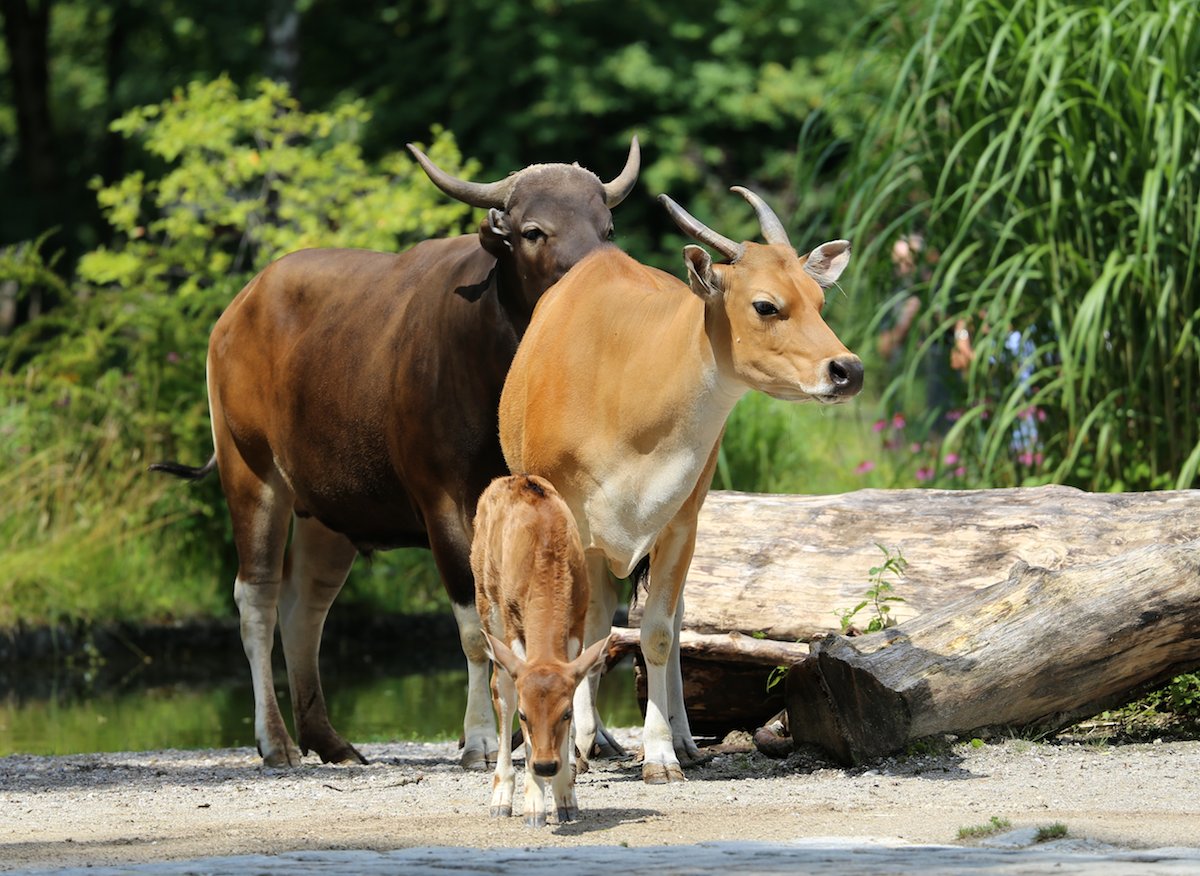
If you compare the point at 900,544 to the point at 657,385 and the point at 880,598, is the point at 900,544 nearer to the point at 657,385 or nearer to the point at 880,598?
the point at 880,598

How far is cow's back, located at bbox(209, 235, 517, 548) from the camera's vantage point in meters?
6.40

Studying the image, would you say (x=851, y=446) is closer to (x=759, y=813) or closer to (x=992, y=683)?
(x=992, y=683)

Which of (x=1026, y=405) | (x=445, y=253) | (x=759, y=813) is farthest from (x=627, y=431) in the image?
(x=1026, y=405)

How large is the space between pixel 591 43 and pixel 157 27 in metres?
5.69

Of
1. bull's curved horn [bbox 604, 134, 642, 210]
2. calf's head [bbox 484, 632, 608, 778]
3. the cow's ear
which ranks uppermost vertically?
bull's curved horn [bbox 604, 134, 642, 210]

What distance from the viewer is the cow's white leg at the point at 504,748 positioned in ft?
16.1

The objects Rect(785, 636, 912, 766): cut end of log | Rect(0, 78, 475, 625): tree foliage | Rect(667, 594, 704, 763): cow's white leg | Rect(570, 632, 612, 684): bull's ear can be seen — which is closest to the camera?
Rect(570, 632, 612, 684): bull's ear

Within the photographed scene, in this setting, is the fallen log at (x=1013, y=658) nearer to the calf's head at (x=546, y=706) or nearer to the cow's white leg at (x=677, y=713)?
the cow's white leg at (x=677, y=713)

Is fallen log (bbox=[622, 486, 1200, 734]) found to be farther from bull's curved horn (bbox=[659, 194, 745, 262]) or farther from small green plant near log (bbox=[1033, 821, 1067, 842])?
small green plant near log (bbox=[1033, 821, 1067, 842])

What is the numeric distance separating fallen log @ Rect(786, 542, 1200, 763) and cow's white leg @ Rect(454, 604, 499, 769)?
1080 mm

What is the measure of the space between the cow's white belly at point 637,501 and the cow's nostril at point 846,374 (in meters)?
0.57

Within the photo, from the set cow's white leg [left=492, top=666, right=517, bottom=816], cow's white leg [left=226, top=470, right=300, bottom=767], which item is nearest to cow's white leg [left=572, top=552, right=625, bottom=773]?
cow's white leg [left=492, top=666, right=517, bottom=816]

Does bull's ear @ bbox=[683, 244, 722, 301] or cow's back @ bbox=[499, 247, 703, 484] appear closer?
bull's ear @ bbox=[683, 244, 722, 301]

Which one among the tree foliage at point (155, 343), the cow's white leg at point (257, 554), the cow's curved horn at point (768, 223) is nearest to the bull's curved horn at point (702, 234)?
the cow's curved horn at point (768, 223)
